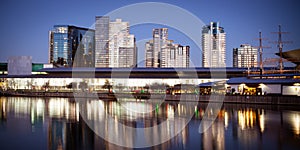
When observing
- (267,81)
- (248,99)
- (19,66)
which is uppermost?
(19,66)

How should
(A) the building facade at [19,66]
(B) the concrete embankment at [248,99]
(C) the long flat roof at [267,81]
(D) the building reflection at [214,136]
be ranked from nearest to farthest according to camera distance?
(D) the building reflection at [214,136] < (B) the concrete embankment at [248,99] < (C) the long flat roof at [267,81] < (A) the building facade at [19,66]

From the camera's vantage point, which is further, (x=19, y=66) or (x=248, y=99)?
(x=19, y=66)

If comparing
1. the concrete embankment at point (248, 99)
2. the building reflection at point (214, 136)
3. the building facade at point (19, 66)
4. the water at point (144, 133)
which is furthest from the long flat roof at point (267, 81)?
the building facade at point (19, 66)

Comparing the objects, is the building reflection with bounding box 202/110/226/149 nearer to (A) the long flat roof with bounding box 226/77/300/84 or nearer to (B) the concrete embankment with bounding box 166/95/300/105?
(B) the concrete embankment with bounding box 166/95/300/105

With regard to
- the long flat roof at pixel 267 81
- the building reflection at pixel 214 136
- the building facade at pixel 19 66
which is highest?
the building facade at pixel 19 66

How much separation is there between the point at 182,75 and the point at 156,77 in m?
5.90

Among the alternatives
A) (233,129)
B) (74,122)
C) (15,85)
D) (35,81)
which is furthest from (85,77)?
(233,129)

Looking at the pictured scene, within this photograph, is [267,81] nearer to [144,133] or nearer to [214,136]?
[214,136]

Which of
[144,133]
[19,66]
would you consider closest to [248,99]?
[144,133]

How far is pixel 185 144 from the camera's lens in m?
15.8

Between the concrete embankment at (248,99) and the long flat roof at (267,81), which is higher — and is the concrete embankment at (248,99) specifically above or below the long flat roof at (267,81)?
below

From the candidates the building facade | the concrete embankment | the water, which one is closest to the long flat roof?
the concrete embankment

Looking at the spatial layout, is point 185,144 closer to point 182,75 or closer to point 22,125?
point 22,125

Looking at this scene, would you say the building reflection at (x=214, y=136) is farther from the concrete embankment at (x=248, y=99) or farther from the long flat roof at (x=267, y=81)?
the long flat roof at (x=267, y=81)
